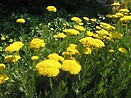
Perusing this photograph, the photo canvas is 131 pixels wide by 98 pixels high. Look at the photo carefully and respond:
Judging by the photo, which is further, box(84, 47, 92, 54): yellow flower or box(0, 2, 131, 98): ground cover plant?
box(84, 47, 92, 54): yellow flower

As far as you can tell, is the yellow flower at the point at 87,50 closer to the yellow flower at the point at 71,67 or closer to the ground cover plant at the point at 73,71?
the ground cover plant at the point at 73,71

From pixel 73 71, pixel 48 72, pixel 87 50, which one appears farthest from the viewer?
pixel 87 50

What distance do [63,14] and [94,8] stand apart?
832 mm

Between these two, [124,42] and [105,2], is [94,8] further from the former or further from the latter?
[124,42]

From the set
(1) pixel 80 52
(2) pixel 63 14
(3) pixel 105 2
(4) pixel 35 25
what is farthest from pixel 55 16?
(1) pixel 80 52

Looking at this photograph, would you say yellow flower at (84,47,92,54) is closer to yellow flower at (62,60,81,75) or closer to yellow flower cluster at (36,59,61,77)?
yellow flower at (62,60,81,75)

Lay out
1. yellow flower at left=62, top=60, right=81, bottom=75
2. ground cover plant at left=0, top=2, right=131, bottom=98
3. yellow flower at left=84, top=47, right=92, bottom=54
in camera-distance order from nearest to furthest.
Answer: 1. yellow flower at left=62, top=60, right=81, bottom=75
2. ground cover plant at left=0, top=2, right=131, bottom=98
3. yellow flower at left=84, top=47, right=92, bottom=54

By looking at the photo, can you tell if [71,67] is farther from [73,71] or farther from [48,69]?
[48,69]

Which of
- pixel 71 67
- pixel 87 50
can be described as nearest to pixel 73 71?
pixel 71 67

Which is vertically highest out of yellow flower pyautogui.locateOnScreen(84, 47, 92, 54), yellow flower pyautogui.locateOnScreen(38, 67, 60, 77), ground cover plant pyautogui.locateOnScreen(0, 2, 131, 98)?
yellow flower pyautogui.locateOnScreen(38, 67, 60, 77)

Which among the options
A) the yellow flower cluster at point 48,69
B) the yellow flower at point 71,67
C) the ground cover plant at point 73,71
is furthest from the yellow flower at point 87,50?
the yellow flower cluster at point 48,69

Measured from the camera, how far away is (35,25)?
5.53 meters

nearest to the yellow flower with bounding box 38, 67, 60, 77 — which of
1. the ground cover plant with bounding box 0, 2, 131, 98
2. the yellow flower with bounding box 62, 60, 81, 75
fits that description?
the ground cover plant with bounding box 0, 2, 131, 98

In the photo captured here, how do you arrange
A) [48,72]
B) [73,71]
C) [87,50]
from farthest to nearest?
[87,50] < [73,71] < [48,72]
